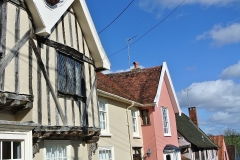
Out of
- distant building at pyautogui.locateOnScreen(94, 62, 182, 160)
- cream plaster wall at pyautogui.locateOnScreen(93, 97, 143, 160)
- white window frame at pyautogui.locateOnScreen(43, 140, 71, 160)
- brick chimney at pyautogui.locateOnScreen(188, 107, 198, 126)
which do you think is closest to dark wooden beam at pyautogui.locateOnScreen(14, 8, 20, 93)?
white window frame at pyautogui.locateOnScreen(43, 140, 71, 160)

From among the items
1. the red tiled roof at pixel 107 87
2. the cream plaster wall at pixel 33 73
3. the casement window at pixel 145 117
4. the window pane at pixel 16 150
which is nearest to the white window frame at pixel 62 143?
the cream plaster wall at pixel 33 73

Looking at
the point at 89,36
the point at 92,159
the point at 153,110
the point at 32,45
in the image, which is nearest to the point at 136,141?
the point at 153,110

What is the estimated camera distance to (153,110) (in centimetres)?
2011

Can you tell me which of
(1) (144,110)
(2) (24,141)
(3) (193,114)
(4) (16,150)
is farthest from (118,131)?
(3) (193,114)

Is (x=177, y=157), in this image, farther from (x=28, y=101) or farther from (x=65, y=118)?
(x=28, y=101)

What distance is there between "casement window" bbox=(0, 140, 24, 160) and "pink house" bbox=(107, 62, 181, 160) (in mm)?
12126

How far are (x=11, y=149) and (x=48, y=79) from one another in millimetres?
2590

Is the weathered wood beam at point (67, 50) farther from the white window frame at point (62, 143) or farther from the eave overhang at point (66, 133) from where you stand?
the white window frame at point (62, 143)

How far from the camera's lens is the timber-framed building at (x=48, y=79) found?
840 centimetres

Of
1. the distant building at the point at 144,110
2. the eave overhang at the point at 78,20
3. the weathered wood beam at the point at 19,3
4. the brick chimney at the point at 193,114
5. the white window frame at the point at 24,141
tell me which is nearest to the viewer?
the white window frame at the point at 24,141

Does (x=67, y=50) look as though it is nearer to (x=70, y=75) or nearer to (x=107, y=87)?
(x=70, y=75)

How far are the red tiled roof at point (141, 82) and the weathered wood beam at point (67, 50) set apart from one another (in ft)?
26.4

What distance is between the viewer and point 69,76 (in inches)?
449

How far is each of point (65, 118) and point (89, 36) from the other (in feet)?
12.6
